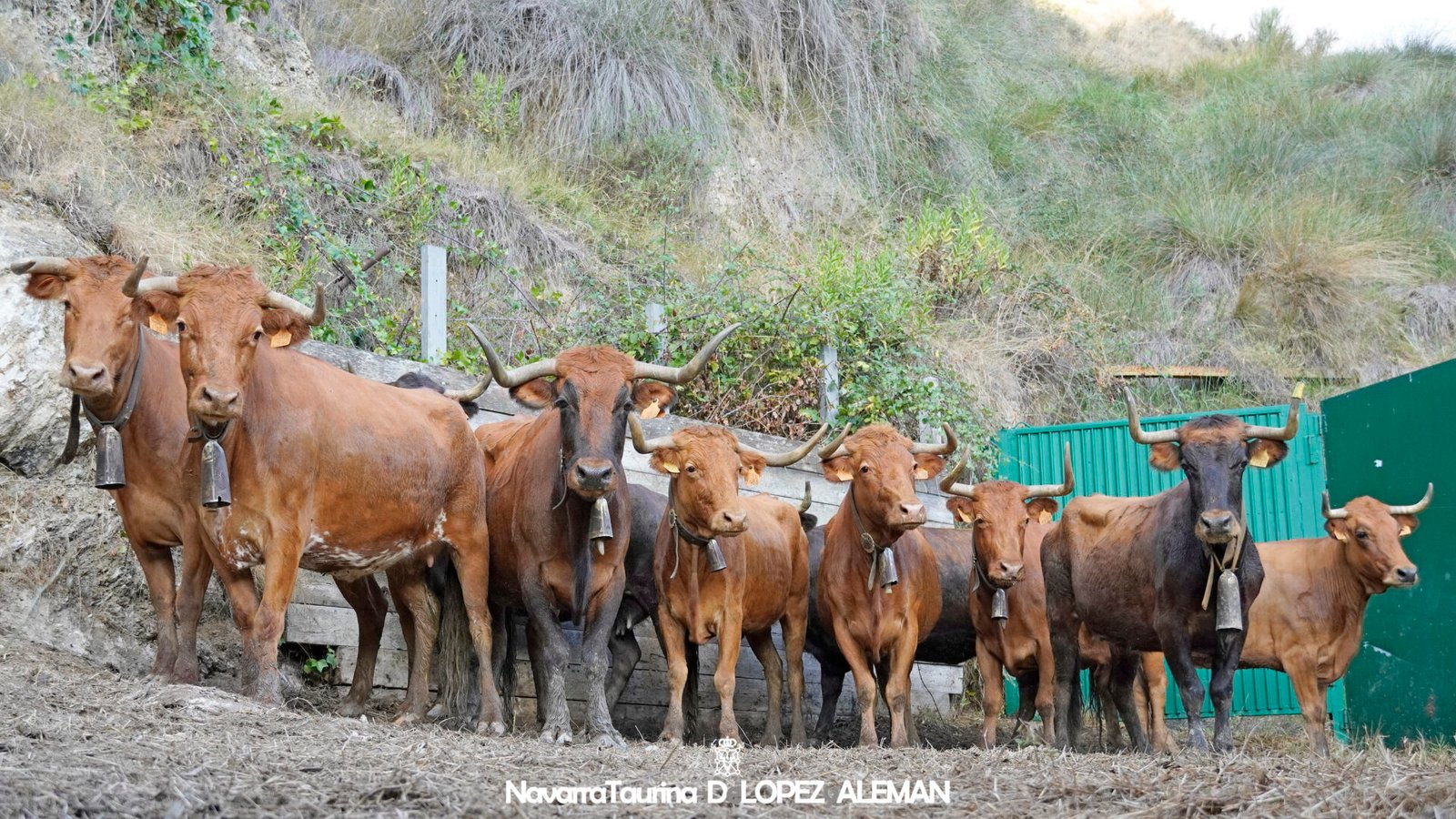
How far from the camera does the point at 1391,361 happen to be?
1867 cm

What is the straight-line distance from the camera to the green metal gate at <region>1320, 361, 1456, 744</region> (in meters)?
9.91

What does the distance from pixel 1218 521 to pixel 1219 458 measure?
54cm

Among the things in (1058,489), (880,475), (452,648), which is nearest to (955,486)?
(1058,489)

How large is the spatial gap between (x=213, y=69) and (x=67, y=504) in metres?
6.54

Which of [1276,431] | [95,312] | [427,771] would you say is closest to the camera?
[427,771]

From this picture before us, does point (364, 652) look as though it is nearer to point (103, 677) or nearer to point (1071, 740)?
point (103, 677)

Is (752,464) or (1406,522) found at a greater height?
(752,464)

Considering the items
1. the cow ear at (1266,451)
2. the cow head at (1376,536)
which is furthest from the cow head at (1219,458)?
the cow head at (1376,536)

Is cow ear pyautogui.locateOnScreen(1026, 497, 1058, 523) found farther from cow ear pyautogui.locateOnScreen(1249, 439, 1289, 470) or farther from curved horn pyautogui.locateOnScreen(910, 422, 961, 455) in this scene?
cow ear pyautogui.locateOnScreen(1249, 439, 1289, 470)

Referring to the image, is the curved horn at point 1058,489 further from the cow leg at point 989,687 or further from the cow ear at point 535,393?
the cow ear at point 535,393

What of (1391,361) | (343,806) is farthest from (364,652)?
(1391,361)

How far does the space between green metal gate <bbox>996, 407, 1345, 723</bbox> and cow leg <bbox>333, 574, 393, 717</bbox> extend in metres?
6.57

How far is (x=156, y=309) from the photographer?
7.36 meters

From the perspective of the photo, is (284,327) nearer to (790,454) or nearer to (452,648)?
(452,648)
